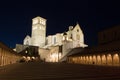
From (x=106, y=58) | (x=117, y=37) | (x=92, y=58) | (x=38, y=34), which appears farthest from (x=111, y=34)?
(x=38, y=34)

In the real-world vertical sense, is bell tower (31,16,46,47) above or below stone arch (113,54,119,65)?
above

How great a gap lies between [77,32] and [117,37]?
39.7m

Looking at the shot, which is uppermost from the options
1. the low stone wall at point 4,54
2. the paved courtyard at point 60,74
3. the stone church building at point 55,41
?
the stone church building at point 55,41

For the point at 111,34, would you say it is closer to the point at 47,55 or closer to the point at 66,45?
the point at 66,45

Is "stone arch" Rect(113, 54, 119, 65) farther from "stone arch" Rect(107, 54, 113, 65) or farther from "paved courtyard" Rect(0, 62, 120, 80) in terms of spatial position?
"paved courtyard" Rect(0, 62, 120, 80)

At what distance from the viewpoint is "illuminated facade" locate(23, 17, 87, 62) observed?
6803 centimetres

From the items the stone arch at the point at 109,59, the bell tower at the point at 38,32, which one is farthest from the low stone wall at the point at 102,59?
the bell tower at the point at 38,32

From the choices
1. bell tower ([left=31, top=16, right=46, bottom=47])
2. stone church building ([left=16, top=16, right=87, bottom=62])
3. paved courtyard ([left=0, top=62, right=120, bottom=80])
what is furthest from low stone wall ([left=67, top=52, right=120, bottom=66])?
bell tower ([left=31, top=16, right=46, bottom=47])

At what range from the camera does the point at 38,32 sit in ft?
323

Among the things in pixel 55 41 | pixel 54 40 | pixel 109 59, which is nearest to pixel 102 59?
pixel 109 59

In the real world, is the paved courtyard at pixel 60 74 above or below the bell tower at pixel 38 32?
below

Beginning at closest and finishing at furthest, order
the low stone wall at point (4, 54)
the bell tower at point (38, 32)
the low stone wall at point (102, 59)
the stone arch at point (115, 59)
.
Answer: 1. the low stone wall at point (4, 54)
2. the stone arch at point (115, 59)
3. the low stone wall at point (102, 59)
4. the bell tower at point (38, 32)

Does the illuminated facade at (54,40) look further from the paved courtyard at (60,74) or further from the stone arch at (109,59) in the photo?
the paved courtyard at (60,74)

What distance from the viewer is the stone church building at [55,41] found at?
67.6 metres
